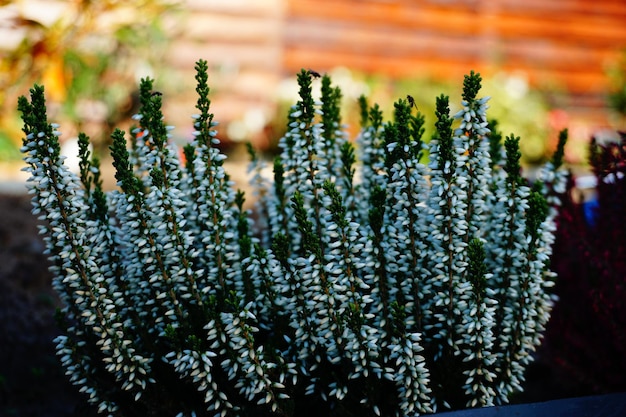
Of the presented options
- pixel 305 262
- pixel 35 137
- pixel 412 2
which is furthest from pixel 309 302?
pixel 412 2

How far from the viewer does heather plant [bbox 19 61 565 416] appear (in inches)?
60.1

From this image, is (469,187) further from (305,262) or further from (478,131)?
(305,262)

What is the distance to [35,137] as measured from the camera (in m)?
1.49

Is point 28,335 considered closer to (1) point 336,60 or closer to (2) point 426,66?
(1) point 336,60

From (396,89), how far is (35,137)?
6573 millimetres

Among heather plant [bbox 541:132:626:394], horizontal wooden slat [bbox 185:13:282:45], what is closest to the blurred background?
horizontal wooden slat [bbox 185:13:282:45]

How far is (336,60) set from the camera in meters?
7.99

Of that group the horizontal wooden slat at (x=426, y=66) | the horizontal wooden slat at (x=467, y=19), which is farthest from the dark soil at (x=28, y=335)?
the horizontal wooden slat at (x=467, y=19)

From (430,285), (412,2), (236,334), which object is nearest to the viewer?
(236,334)

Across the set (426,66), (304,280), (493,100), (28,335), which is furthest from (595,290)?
(426,66)

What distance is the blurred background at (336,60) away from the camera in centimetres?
561

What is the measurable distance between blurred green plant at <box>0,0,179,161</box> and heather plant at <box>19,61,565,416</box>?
184 cm

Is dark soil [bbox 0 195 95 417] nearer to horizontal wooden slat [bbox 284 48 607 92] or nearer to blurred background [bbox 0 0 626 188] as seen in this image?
blurred background [bbox 0 0 626 188]

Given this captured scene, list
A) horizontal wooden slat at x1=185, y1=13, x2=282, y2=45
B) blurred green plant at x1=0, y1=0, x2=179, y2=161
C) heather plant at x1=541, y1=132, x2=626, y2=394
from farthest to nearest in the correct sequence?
horizontal wooden slat at x1=185, y1=13, x2=282, y2=45
blurred green plant at x1=0, y1=0, x2=179, y2=161
heather plant at x1=541, y1=132, x2=626, y2=394
